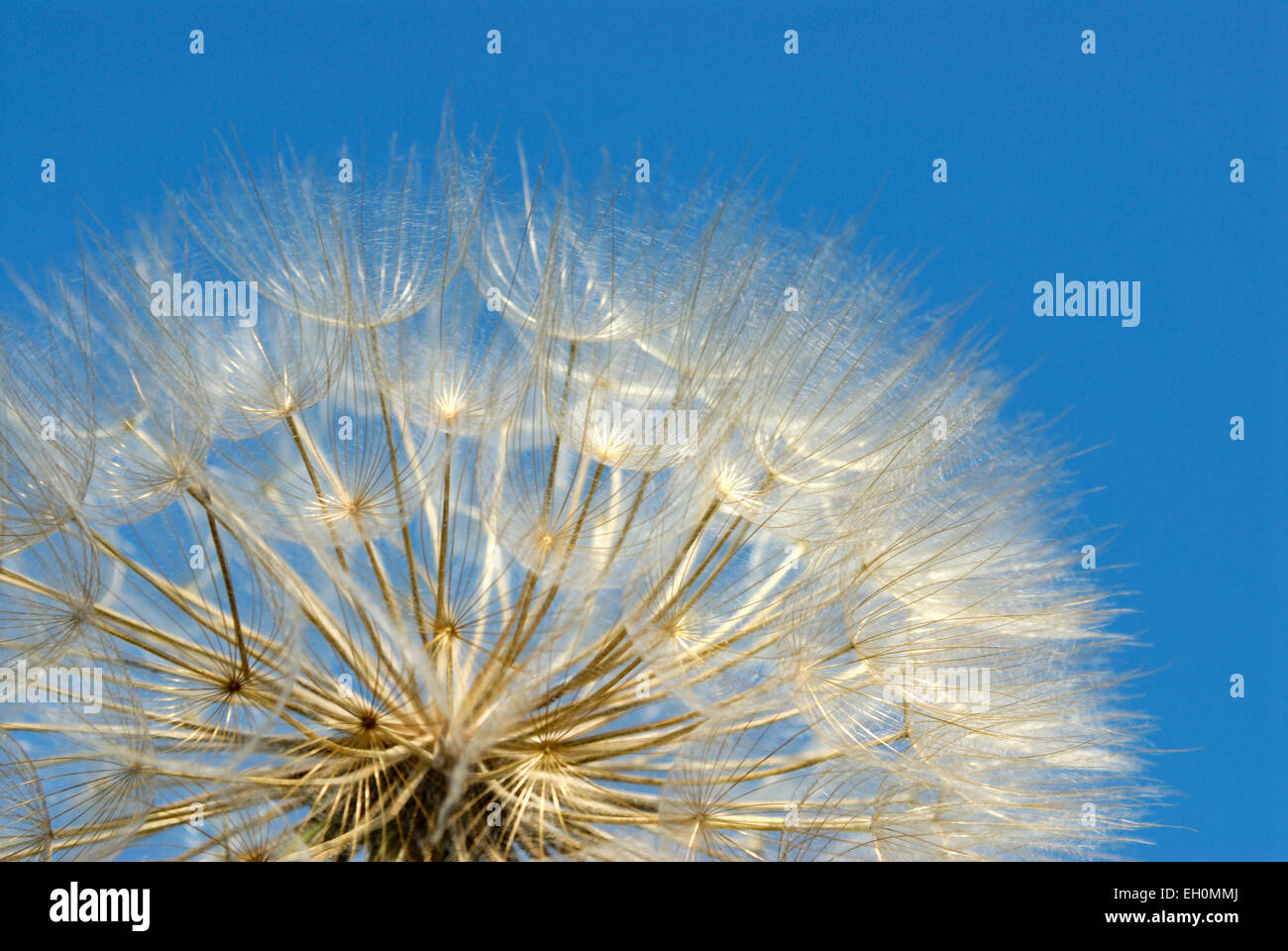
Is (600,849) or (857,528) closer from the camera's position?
(600,849)

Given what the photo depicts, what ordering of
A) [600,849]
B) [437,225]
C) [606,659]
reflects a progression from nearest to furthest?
[600,849] < [606,659] < [437,225]

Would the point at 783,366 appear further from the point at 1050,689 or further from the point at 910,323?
the point at 1050,689

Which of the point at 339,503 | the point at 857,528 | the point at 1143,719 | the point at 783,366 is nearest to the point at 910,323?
the point at 783,366

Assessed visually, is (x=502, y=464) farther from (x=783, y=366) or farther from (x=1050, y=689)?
(x=1050, y=689)

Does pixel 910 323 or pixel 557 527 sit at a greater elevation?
pixel 910 323

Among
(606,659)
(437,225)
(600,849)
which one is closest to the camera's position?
(600,849)

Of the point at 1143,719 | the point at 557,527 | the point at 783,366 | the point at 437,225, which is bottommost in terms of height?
the point at 1143,719

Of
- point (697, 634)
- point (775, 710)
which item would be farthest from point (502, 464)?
point (775, 710)
